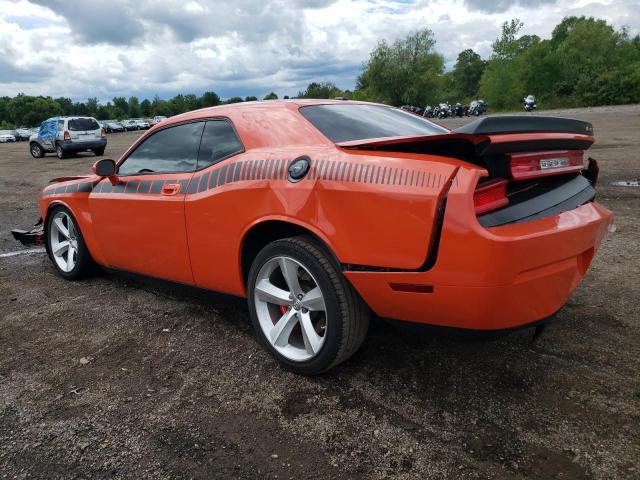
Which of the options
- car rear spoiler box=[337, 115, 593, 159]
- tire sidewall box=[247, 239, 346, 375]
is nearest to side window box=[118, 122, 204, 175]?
tire sidewall box=[247, 239, 346, 375]

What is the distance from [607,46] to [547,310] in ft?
239

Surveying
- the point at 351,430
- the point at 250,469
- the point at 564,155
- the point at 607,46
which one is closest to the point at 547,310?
the point at 564,155

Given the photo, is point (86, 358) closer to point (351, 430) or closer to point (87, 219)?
point (87, 219)

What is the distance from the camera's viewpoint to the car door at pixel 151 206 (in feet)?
10.5

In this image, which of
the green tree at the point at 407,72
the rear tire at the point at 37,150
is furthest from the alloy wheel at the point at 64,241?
the green tree at the point at 407,72

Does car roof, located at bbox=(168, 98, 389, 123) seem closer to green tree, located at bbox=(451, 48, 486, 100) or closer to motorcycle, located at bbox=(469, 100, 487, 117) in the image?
motorcycle, located at bbox=(469, 100, 487, 117)

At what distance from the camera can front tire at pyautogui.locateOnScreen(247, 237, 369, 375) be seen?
7.92 feet

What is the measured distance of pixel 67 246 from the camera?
451 cm

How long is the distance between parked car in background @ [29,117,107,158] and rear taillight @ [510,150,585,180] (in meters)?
19.2

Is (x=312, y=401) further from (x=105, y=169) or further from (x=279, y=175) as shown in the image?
(x=105, y=169)

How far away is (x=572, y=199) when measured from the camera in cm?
242

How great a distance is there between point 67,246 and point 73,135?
16007 mm

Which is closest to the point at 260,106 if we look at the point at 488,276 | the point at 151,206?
the point at 151,206

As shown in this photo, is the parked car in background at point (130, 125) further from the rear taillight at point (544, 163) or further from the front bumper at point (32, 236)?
the rear taillight at point (544, 163)
